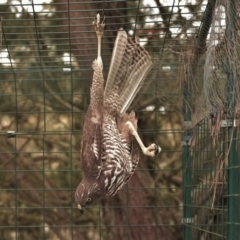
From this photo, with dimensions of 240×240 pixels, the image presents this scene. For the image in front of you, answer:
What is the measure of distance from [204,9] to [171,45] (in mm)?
582

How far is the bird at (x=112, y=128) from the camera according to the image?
511 cm

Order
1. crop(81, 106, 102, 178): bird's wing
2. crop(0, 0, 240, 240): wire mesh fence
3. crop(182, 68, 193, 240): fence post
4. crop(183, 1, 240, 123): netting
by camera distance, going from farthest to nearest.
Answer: crop(182, 68, 193, 240): fence post < crop(81, 106, 102, 178): bird's wing < crop(0, 0, 240, 240): wire mesh fence < crop(183, 1, 240, 123): netting

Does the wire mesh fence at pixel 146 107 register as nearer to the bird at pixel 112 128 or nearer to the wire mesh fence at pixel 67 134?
the wire mesh fence at pixel 67 134

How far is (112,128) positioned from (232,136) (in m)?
1.33

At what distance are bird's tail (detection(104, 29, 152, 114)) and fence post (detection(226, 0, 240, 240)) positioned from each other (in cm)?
139

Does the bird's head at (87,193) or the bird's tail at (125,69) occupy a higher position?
the bird's tail at (125,69)

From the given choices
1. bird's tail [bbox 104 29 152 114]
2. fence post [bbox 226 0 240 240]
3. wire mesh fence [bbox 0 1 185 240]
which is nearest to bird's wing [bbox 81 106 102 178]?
bird's tail [bbox 104 29 152 114]

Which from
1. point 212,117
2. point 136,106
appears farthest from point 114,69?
point 136,106

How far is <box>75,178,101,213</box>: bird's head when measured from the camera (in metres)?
5.18

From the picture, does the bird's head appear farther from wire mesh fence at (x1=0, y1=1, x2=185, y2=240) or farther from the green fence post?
wire mesh fence at (x1=0, y1=1, x2=185, y2=240)

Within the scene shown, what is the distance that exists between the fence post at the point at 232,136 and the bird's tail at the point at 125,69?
139cm

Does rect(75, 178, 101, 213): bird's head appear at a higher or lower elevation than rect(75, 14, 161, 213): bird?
lower

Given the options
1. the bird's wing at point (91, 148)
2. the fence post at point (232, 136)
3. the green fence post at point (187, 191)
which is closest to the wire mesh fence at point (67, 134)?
the green fence post at point (187, 191)

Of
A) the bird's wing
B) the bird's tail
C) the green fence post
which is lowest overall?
the green fence post
